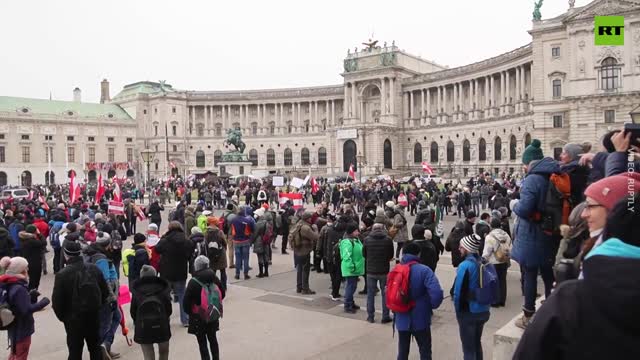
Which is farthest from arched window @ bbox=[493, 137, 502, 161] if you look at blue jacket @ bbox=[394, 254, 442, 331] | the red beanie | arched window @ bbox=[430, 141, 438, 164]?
the red beanie

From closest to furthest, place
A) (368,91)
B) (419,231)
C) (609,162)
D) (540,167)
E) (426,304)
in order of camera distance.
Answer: (609,162)
(540,167)
(426,304)
(419,231)
(368,91)

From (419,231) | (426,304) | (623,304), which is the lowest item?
(426,304)

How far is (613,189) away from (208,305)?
6171 mm

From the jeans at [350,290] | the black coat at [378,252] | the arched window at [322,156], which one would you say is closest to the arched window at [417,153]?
the arched window at [322,156]

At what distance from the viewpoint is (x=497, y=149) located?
68125 millimetres

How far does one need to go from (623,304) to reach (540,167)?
4.33 m

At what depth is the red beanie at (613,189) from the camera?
317cm

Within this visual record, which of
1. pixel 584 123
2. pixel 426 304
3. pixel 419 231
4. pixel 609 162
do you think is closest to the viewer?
pixel 609 162

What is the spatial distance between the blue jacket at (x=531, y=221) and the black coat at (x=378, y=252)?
3.73 meters

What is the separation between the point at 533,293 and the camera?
21.5ft

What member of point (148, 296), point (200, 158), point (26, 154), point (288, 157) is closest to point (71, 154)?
point (26, 154)

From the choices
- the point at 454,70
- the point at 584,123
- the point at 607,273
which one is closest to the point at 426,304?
the point at 607,273

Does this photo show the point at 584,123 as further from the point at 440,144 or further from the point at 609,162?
the point at 609,162

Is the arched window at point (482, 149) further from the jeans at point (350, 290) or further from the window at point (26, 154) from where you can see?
the window at point (26, 154)
